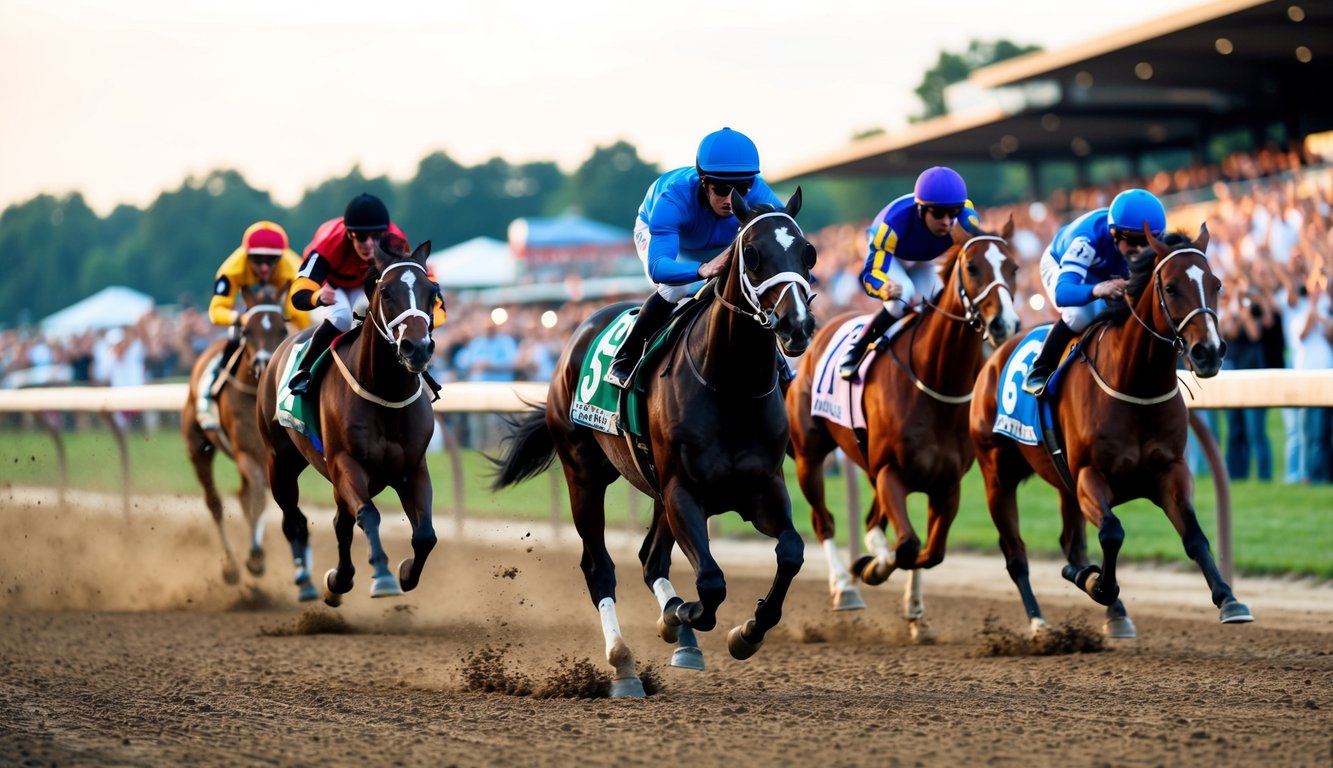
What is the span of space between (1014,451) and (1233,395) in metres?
1.30

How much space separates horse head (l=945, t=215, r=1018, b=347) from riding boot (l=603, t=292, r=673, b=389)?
5.43 ft

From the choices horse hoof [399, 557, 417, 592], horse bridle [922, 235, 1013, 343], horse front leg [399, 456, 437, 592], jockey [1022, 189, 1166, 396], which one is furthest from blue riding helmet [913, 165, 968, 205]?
horse hoof [399, 557, 417, 592]

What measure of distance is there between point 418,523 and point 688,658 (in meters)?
1.86

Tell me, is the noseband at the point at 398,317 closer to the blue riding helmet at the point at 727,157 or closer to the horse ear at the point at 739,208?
the blue riding helmet at the point at 727,157

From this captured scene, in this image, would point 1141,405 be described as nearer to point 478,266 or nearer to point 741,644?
point 741,644

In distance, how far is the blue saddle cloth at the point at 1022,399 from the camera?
7312 mm

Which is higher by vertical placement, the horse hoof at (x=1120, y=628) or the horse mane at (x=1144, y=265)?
the horse mane at (x=1144, y=265)

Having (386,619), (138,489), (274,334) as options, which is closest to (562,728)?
(386,619)

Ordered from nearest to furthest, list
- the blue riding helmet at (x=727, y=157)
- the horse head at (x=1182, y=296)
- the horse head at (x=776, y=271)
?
the horse head at (x=776, y=271)
the blue riding helmet at (x=727, y=157)
the horse head at (x=1182, y=296)

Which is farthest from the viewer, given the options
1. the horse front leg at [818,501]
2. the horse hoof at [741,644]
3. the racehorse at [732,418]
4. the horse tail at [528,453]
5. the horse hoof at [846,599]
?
the horse front leg at [818,501]

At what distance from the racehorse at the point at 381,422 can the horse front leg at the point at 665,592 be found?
113 cm

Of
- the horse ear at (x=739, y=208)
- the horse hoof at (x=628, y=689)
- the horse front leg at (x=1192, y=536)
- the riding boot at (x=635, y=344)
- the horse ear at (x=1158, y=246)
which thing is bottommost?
the horse hoof at (x=628, y=689)

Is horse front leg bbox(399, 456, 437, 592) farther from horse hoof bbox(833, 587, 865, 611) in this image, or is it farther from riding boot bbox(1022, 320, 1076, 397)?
riding boot bbox(1022, 320, 1076, 397)

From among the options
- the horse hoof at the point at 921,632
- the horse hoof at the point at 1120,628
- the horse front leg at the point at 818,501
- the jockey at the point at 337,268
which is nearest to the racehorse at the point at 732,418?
the horse hoof at the point at 921,632
